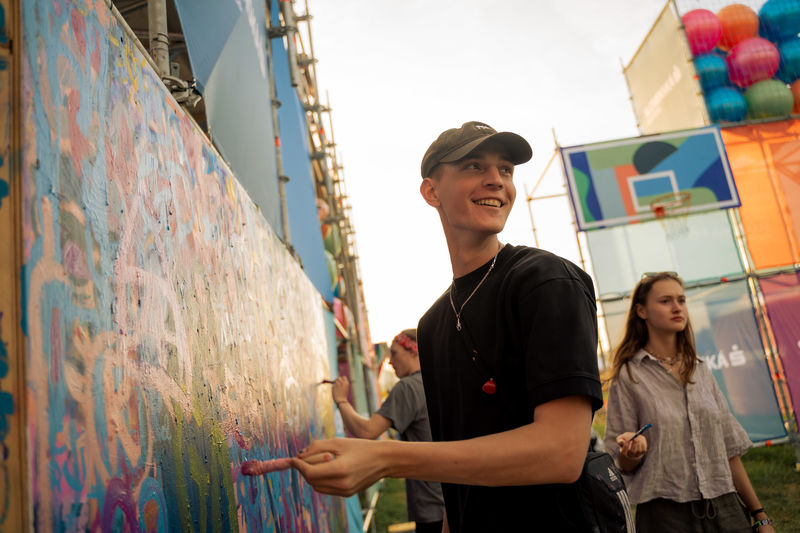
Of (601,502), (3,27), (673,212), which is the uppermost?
(673,212)

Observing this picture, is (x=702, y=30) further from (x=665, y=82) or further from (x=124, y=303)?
(x=124, y=303)

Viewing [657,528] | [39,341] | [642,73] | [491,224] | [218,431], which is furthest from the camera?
[642,73]

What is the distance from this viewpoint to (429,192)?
2.14 meters

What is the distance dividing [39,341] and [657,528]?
2.73 m

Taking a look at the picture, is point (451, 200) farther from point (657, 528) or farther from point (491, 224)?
point (657, 528)

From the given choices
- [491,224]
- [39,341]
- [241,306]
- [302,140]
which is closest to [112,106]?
[39,341]

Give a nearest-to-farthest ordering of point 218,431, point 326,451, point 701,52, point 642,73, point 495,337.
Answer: point 326,451
point 495,337
point 218,431
point 701,52
point 642,73

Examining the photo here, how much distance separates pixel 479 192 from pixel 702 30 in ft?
45.0

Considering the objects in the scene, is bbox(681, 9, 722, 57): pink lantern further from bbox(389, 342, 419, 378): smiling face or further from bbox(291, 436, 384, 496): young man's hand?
bbox(291, 436, 384, 496): young man's hand

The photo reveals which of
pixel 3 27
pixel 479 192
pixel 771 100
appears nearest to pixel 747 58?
pixel 771 100

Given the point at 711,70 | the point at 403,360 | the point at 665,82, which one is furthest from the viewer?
the point at 665,82

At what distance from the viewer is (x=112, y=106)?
1479 mm

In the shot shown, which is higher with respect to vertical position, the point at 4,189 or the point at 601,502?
the point at 4,189

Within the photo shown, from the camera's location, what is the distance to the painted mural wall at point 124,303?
109 cm
